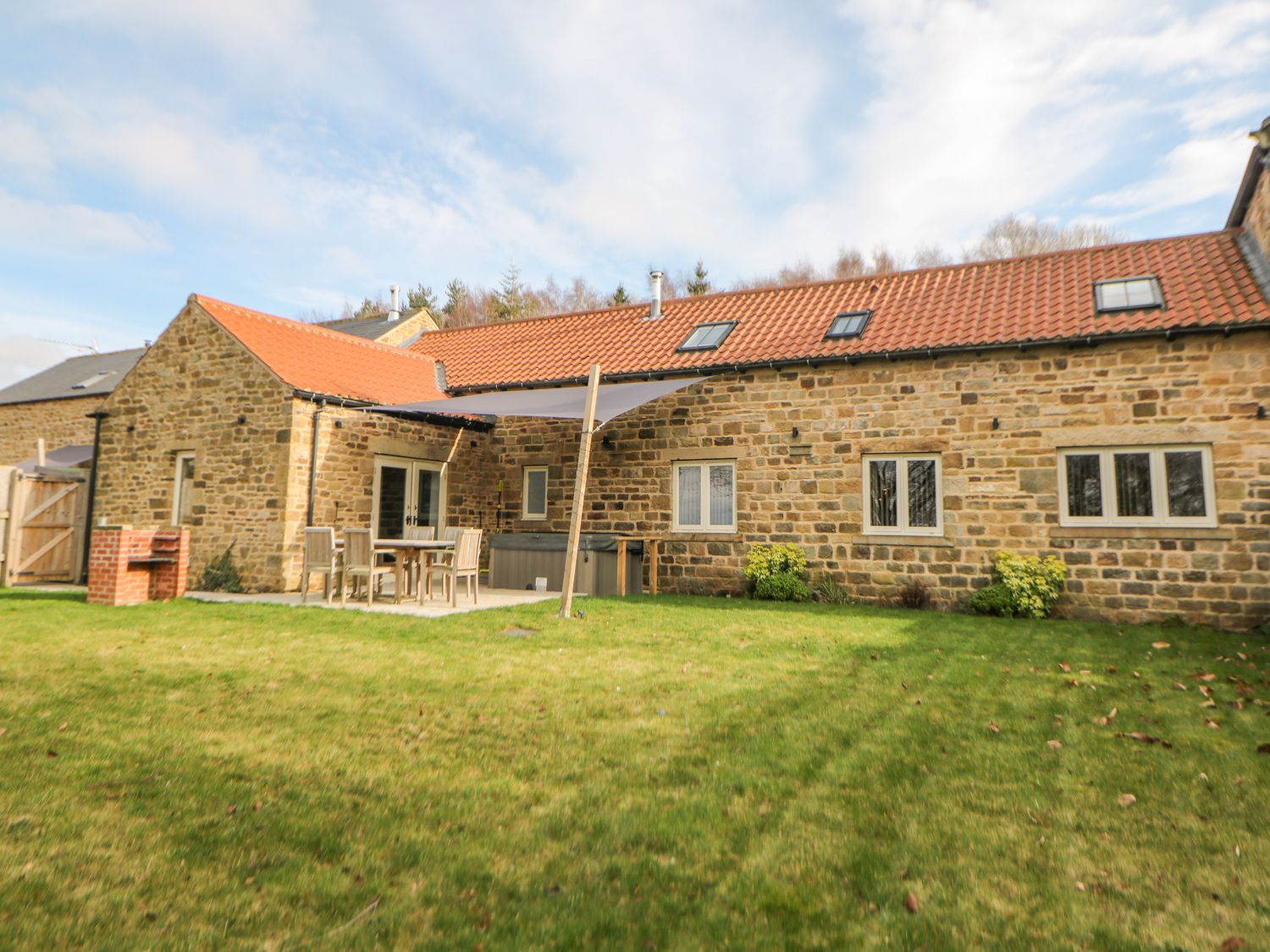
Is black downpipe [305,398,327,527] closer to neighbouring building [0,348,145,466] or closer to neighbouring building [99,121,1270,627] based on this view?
neighbouring building [99,121,1270,627]

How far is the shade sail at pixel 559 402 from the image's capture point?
10430 mm

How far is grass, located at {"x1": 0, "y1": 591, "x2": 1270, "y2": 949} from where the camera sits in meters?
2.05

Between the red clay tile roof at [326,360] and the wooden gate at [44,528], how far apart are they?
4.31 m

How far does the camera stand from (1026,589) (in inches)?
363

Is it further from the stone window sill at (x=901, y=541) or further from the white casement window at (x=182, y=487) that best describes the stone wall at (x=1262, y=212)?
the white casement window at (x=182, y=487)

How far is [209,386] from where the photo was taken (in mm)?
11812

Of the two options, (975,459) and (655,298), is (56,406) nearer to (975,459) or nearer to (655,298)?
(655,298)

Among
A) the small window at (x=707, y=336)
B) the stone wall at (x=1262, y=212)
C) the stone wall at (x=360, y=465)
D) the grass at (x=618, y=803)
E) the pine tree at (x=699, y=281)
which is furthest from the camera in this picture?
the pine tree at (x=699, y=281)

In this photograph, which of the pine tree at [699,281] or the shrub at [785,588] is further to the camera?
the pine tree at [699,281]

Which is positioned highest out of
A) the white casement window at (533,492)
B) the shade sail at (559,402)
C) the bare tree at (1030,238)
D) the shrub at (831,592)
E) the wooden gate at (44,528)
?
the bare tree at (1030,238)

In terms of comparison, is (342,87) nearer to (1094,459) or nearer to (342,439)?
(342,439)

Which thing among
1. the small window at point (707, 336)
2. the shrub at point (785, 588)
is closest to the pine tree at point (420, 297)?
the small window at point (707, 336)

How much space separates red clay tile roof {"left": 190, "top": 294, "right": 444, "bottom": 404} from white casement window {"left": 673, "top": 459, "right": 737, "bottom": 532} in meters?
5.09

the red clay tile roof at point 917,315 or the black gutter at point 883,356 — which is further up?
the red clay tile roof at point 917,315
